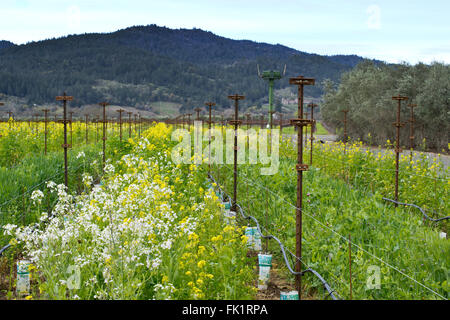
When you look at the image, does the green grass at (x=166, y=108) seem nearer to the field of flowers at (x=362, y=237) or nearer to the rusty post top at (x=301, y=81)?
the field of flowers at (x=362, y=237)

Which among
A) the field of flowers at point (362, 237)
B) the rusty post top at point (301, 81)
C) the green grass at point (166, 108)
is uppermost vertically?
the green grass at point (166, 108)

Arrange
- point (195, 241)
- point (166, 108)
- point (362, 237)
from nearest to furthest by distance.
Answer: point (195, 241) < point (362, 237) < point (166, 108)

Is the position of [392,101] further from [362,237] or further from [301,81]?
[301,81]

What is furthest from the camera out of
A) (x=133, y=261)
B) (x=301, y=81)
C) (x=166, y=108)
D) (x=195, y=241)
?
(x=166, y=108)

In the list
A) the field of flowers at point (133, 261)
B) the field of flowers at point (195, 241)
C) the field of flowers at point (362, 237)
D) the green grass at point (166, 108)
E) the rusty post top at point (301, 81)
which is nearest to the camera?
the field of flowers at point (133, 261)

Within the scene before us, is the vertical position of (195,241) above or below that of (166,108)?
below

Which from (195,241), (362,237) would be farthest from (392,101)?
(195,241)

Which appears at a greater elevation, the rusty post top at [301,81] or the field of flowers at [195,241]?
the rusty post top at [301,81]

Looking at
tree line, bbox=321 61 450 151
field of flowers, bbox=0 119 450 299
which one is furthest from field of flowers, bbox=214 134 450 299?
tree line, bbox=321 61 450 151

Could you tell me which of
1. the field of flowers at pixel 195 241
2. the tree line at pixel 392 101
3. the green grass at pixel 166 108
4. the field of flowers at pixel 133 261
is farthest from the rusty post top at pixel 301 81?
the green grass at pixel 166 108

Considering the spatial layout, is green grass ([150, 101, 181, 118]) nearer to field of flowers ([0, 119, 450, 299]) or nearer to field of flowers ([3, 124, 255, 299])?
field of flowers ([0, 119, 450, 299])

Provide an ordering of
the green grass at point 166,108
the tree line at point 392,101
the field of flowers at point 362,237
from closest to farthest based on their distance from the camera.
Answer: the field of flowers at point 362,237 < the tree line at point 392,101 < the green grass at point 166,108
